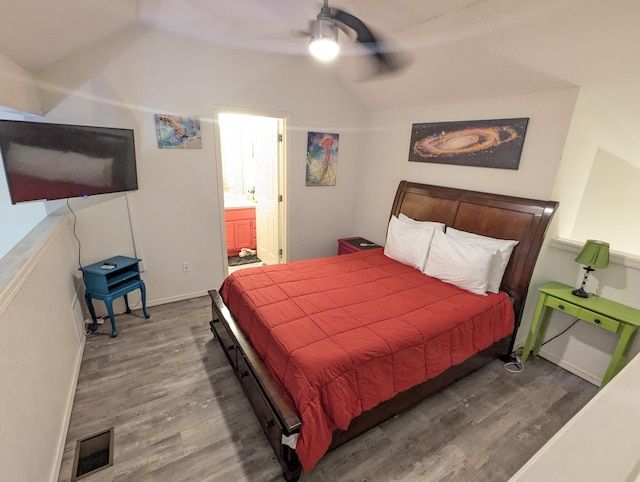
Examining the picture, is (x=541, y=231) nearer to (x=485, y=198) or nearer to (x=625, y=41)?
(x=485, y=198)

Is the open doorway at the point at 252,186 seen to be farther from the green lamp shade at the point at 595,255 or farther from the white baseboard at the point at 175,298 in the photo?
the green lamp shade at the point at 595,255

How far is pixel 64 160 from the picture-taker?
222 centimetres

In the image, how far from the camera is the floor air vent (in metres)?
1.56

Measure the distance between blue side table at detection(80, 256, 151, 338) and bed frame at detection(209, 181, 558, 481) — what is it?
2.65ft

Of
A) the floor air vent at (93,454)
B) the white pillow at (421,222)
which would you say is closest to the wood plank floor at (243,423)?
the floor air vent at (93,454)

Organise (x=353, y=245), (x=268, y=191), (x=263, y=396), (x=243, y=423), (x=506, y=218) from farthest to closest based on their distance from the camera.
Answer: (x=268, y=191) → (x=353, y=245) → (x=506, y=218) → (x=243, y=423) → (x=263, y=396)

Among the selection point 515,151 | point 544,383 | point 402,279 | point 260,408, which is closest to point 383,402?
point 260,408

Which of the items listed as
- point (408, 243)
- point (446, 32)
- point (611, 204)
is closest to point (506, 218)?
point (408, 243)

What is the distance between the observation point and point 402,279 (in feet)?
8.42

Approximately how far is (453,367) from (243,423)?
1.48 metres

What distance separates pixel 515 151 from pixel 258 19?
→ 2304 mm

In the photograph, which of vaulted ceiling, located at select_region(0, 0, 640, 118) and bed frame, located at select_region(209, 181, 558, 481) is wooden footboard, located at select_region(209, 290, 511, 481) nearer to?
bed frame, located at select_region(209, 181, 558, 481)

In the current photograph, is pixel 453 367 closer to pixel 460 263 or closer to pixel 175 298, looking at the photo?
pixel 460 263

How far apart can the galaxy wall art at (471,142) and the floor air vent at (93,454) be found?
134 inches
